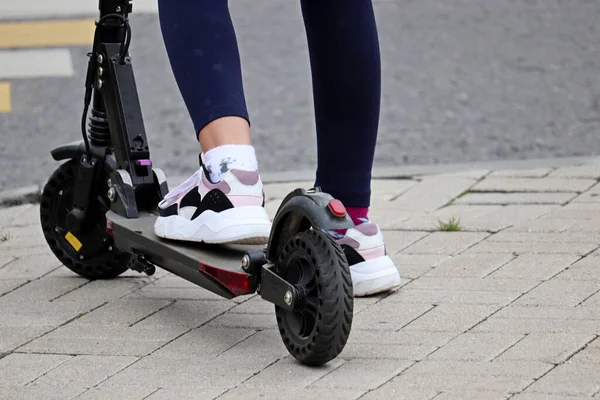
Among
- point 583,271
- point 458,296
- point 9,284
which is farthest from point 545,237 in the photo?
point 9,284

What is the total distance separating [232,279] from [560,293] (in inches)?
34.5

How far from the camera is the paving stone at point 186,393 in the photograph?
2551mm

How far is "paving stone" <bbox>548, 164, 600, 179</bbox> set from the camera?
4668 millimetres

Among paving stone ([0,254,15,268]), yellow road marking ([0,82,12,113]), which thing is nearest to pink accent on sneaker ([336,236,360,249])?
paving stone ([0,254,15,268])

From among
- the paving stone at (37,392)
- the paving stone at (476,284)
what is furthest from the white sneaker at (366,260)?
the paving stone at (37,392)

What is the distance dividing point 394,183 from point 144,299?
166cm

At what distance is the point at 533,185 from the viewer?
457 centimetres

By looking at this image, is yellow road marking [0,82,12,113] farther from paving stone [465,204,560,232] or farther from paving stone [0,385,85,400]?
paving stone [0,385,85,400]

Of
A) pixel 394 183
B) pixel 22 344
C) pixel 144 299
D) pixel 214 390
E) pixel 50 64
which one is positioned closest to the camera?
pixel 214 390

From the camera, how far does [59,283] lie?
357 cm

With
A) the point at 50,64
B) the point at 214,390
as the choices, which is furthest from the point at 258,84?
the point at 214,390

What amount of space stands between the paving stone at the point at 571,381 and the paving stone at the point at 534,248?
1009mm

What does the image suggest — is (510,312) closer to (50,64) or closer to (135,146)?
(135,146)

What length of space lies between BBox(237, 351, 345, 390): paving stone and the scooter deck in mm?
194
